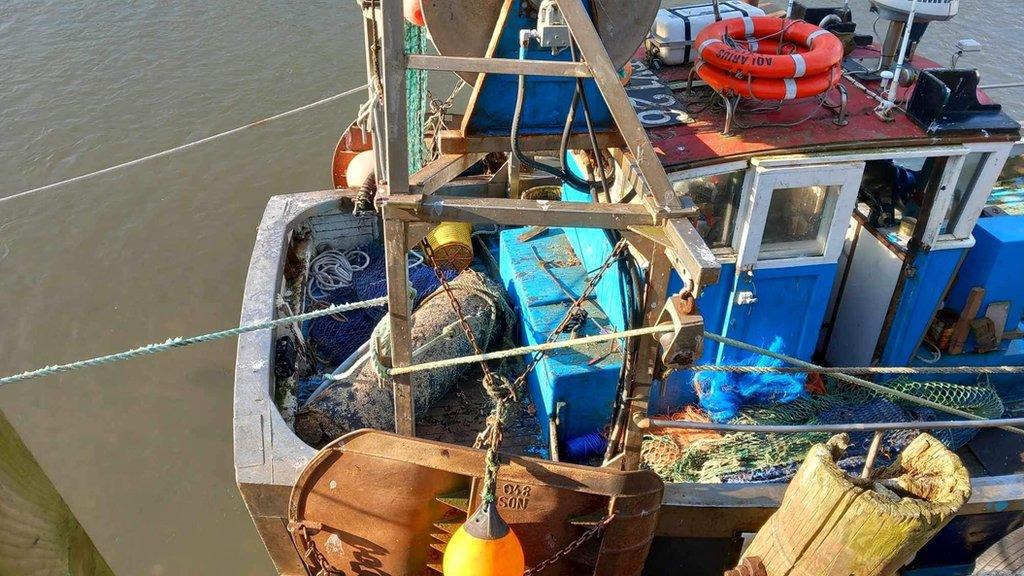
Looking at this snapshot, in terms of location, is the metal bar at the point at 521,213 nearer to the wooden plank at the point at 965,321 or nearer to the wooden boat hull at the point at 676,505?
the wooden boat hull at the point at 676,505

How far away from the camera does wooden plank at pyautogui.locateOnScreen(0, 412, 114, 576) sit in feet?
4.15

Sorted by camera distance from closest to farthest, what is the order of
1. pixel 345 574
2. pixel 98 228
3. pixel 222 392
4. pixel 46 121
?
pixel 345 574 < pixel 222 392 < pixel 98 228 < pixel 46 121

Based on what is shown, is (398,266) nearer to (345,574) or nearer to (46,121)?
(345,574)

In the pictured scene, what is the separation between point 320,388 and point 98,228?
5789 millimetres

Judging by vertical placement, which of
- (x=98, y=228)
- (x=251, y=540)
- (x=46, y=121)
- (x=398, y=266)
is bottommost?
(x=251, y=540)

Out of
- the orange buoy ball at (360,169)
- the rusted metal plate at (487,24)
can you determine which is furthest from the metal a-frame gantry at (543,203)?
the orange buoy ball at (360,169)

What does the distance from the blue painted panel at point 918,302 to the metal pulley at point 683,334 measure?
107 inches

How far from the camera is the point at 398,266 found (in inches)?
130

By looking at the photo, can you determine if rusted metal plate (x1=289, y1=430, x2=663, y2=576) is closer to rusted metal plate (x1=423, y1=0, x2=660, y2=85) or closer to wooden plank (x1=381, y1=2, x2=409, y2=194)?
wooden plank (x1=381, y1=2, x2=409, y2=194)

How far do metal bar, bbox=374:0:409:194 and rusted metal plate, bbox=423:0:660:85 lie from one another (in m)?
0.46

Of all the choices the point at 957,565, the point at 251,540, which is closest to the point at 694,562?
the point at 957,565

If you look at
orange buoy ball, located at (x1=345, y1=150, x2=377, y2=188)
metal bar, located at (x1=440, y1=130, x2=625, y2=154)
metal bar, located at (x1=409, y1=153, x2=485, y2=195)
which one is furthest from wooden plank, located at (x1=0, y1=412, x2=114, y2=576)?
orange buoy ball, located at (x1=345, y1=150, x2=377, y2=188)

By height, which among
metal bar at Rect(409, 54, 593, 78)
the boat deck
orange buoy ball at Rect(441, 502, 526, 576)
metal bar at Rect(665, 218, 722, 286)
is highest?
metal bar at Rect(409, 54, 593, 78)

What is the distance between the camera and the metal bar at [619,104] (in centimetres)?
290
